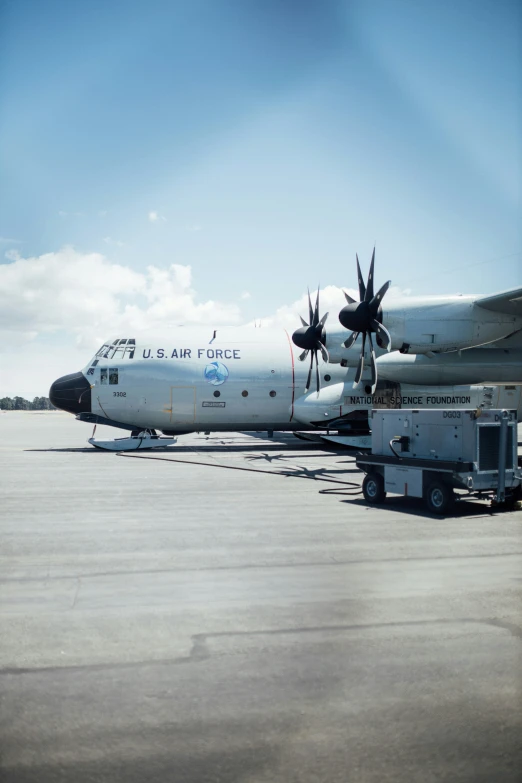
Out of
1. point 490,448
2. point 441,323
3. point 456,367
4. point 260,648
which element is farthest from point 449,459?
point 456,367

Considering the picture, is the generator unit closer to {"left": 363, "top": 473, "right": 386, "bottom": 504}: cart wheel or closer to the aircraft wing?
Answer: {"left": 363, "top": 473, "right": 386, "bottom": 504}: cart wheel

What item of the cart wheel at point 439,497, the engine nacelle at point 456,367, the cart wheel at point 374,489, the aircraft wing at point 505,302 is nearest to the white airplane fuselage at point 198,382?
the engine nacelle at point 456,367

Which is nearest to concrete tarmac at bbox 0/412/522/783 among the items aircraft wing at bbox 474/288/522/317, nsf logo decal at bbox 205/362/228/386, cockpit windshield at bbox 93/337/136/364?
aircraft wing at bbox 474/288/522/317

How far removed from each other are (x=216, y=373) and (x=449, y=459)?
16094 mm

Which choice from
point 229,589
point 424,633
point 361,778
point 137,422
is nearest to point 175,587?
point 229,589

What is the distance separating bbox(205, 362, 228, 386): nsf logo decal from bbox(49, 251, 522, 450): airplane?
44mm

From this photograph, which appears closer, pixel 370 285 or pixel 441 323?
pixel 370 285

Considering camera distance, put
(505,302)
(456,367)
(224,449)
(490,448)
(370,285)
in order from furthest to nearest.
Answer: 1. (224,449)
2. (456,367)
3. (370,285)
4. (505,302)
5. (490,448)

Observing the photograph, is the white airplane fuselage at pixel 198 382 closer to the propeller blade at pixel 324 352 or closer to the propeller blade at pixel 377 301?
the propeller blade at pixel 324 352

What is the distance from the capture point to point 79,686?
5020mm

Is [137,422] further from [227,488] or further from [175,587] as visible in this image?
[175,587]

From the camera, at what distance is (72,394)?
88.6ft

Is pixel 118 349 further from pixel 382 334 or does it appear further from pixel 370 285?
pixel 382 334

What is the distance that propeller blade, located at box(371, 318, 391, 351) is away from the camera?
808 inches
